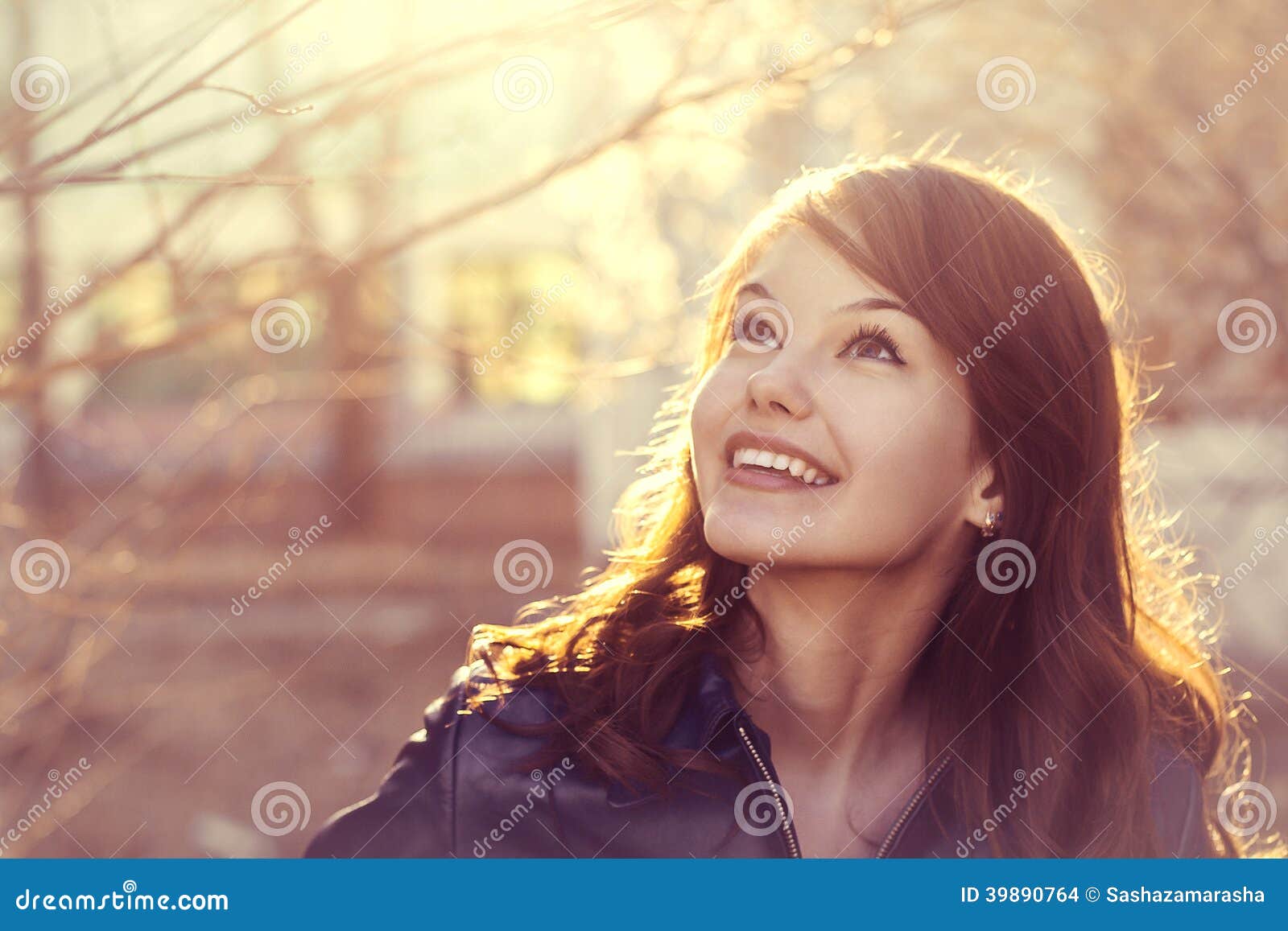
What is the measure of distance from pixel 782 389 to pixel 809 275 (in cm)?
21

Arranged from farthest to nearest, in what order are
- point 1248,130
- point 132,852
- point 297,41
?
point 132,852 → point 1248,130 → point 297,41

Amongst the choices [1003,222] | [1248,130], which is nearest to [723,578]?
[1003,222]

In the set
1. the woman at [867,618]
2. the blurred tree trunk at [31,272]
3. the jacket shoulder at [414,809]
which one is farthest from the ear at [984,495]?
the blurred tree trunk at [31,272]

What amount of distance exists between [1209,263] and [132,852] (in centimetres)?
455

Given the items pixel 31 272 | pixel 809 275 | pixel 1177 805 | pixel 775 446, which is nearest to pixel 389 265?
pixel 31 272

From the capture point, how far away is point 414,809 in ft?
5.67

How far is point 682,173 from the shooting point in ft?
12.9

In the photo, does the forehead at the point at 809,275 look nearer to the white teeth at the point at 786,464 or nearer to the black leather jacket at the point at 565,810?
the white teeth at the point at 786,464

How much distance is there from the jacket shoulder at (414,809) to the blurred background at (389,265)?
70 cm

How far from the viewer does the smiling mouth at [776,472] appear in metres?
1.67

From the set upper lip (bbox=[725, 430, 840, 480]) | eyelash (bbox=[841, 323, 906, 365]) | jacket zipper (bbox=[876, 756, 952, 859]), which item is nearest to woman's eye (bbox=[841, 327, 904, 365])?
eyelash (bbox=[841, 323, 906, 365])

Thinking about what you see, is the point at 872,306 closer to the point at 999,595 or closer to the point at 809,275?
the point at 809,275

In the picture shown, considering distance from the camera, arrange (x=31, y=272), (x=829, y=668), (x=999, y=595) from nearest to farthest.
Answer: (x=829, y=668), (x=999, y=595), (x=31, y=272)

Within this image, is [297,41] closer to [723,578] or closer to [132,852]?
[723,578]
